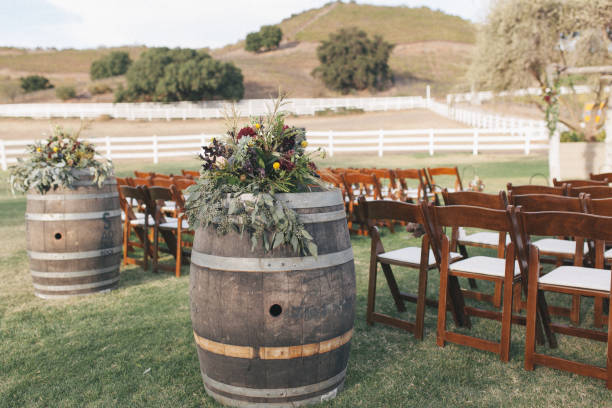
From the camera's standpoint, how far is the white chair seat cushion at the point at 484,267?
3.71m

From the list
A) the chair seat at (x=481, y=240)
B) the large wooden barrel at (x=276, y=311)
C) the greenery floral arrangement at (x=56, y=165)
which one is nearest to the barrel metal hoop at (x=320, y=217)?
the large wooden barrel at (x=276, y=311)

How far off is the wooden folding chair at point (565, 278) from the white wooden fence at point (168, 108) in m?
43.9

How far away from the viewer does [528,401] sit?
314 cm

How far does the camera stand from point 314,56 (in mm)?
92375

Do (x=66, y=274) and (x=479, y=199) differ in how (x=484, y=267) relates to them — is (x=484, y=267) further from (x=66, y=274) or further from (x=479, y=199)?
(x=66, y=274)

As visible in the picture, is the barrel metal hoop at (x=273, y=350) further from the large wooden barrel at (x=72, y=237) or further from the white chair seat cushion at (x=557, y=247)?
the large wooden barrel at (x=72, y=237)

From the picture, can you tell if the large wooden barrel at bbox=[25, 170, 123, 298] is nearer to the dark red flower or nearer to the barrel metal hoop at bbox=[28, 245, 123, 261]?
the barrel metal hoop at bbox=[28, 245, 123, 261]

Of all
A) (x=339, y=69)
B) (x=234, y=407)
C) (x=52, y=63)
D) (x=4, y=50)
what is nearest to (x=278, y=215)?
(x=234, y=407)

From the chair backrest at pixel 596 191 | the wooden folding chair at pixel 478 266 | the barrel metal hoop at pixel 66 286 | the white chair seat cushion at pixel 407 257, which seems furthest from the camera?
the barrel metal hoop at pixel 66 286

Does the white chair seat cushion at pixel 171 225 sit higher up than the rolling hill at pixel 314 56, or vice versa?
the rolling hill at pixel 314 56

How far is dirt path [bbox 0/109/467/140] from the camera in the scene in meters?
37.9

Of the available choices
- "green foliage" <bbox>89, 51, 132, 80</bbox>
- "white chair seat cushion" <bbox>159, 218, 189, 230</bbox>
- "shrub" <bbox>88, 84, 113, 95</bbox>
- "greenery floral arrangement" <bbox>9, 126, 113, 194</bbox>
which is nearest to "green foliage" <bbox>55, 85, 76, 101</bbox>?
"shrub" <bbox>88, 84, 113, 95</bbox>

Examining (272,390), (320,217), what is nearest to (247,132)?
(320,217)

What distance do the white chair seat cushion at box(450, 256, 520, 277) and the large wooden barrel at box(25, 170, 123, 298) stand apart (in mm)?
3398
